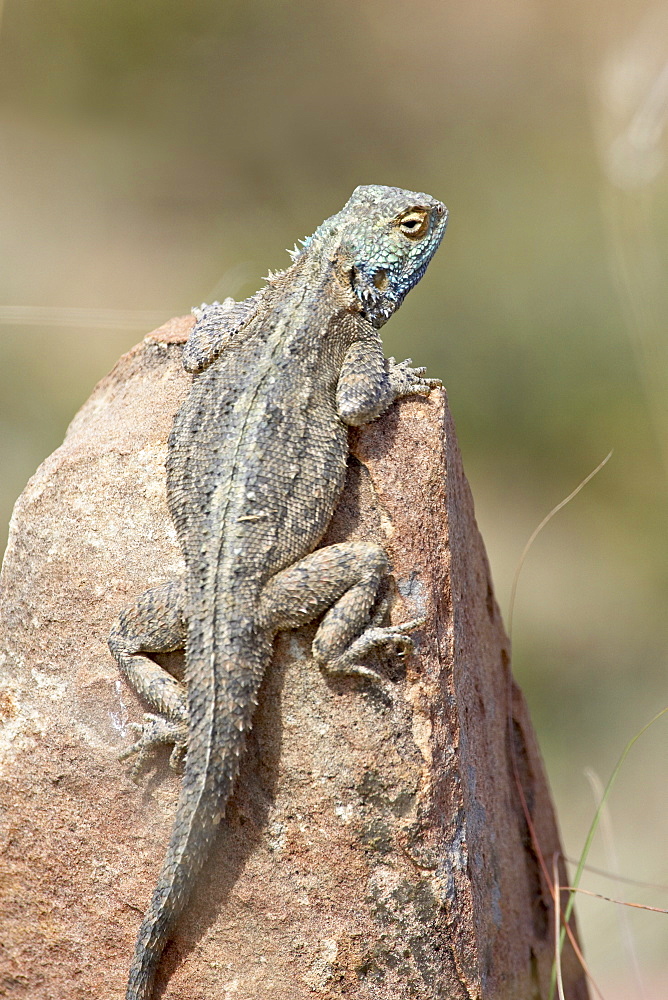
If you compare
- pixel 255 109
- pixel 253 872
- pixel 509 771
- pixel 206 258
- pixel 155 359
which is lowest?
pixel 253 872

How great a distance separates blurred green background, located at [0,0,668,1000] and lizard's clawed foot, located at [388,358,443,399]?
3081 mm

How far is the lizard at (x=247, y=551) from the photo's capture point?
3191mm

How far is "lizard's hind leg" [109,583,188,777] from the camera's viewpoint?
3.31 meters

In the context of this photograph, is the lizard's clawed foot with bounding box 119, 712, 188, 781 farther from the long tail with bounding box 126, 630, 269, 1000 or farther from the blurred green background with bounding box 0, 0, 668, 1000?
the blurred green background with bounding box 0, 0, 668, 1000

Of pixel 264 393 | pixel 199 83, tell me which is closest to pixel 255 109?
pixel 199 83

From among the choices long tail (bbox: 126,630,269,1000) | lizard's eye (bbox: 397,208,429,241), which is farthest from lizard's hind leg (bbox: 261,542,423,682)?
lizard's eye (bbox: 397,208,429,241)

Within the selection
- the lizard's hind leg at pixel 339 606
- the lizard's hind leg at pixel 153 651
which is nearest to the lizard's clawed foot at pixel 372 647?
the lizard's hind leg at pixel 339 606

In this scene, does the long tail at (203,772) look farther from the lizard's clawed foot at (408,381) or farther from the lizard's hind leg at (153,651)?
the lizard's clawed foot at (408,381)

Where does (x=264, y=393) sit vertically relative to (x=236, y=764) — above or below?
above

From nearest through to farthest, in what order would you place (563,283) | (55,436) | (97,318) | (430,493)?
(430,493) < (97,318) < (55,436) < (563,283)

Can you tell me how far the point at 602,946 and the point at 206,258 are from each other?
220 inches

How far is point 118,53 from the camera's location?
6.82 metres

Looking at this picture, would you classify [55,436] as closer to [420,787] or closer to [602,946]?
[420,787]

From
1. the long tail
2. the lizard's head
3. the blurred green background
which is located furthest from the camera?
the blurred green background
